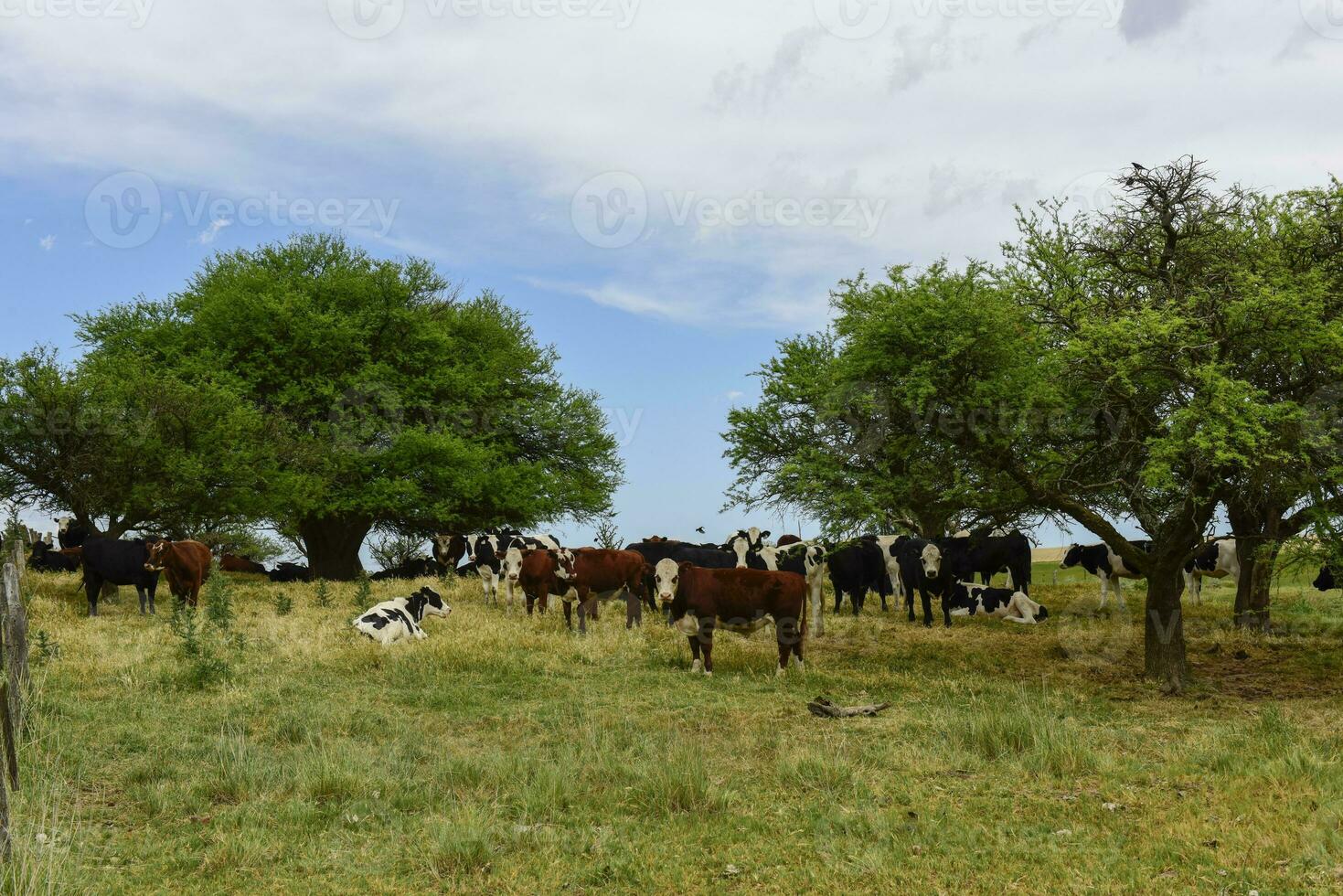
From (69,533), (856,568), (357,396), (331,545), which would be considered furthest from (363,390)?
(856,568)

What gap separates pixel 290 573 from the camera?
36219mm

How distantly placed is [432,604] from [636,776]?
476 inches

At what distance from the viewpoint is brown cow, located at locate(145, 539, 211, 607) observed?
2097 centimetres

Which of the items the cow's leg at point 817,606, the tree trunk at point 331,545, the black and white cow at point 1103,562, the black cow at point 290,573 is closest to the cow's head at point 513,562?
the cow's leg at point 817,606

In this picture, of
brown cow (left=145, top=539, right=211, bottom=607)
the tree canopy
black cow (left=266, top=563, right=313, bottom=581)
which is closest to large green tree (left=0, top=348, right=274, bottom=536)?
the tree canopy

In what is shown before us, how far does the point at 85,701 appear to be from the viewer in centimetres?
1212

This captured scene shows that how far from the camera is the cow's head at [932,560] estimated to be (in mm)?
22219

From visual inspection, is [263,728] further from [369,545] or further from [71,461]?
[369,545]

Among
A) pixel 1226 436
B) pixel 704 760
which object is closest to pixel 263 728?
pixel 704 760

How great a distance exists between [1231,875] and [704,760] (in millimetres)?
4593

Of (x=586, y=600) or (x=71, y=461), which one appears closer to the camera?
(x=586, y=600)

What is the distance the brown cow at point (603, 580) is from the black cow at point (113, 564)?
9.11m

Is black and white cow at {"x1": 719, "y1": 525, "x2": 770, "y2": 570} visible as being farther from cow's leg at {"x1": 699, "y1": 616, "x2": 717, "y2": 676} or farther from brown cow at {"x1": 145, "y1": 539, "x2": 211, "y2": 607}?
brown cow at {"x1": 145, "y1": 539, "x2": 211, "y2": 607}

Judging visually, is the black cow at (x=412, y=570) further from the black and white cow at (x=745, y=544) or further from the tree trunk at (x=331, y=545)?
the black and white cow at (x=745, y=544)
